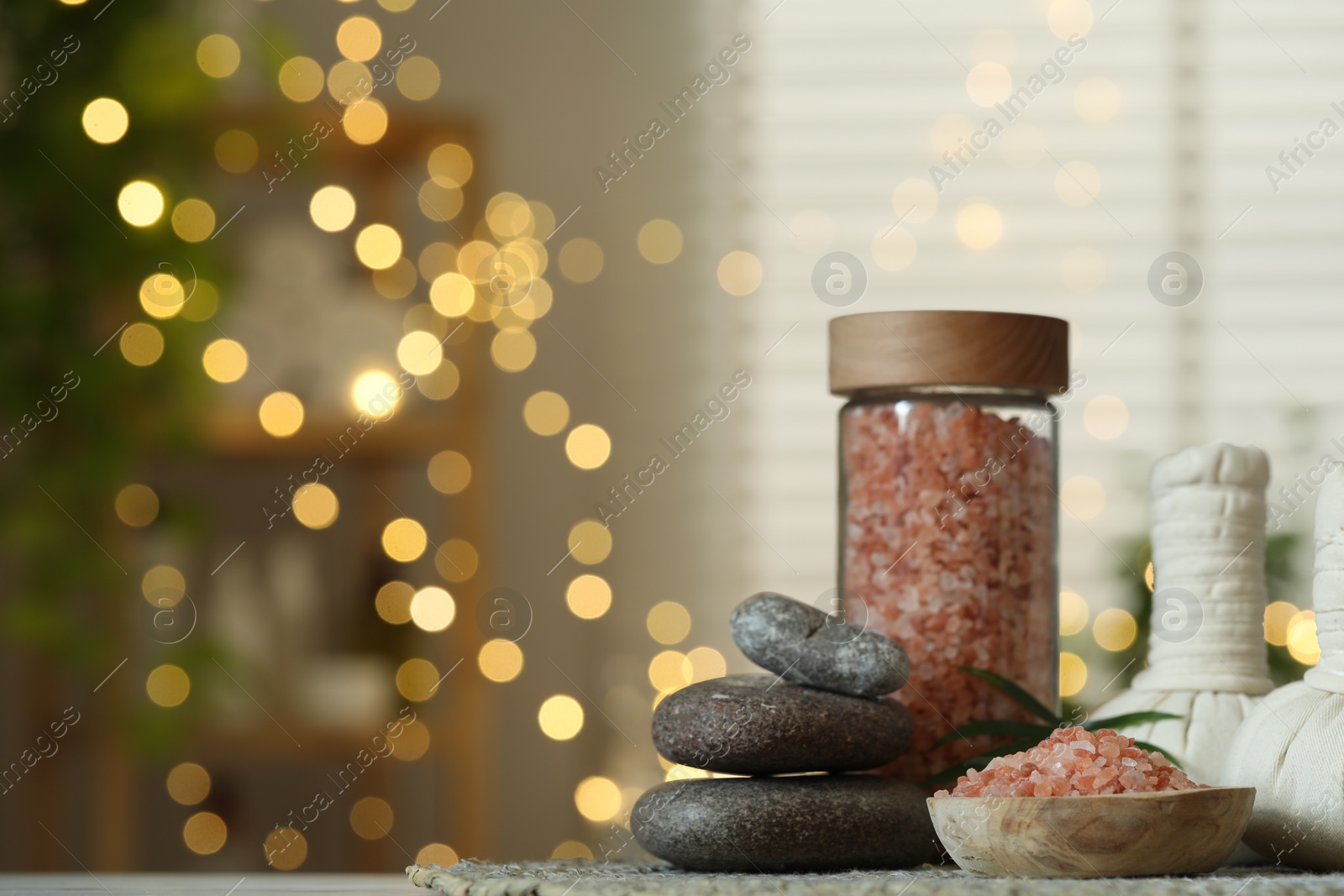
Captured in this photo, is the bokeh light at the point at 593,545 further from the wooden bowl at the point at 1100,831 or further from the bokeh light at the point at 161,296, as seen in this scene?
the wooden bowl at the point at 1100,831

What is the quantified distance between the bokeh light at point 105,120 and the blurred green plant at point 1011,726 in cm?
146

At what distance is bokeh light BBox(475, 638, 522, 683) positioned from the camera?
201cm

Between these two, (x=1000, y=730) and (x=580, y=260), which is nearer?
(x=1000, y=730)

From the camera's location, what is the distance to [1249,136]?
216 centimetres

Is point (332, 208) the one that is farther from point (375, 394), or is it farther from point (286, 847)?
point (286, 847)

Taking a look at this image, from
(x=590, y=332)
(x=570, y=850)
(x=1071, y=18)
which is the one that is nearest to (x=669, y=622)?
(x=570, y=850)

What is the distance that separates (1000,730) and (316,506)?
60.9 inches

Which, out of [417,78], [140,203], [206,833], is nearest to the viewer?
[140,203]

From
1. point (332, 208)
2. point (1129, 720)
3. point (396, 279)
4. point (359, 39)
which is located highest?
point (359, 39)

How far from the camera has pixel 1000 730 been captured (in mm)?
718

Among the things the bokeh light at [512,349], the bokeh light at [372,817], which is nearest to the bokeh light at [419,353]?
the bokeh light at [512,349]

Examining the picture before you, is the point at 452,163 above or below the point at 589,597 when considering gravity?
above

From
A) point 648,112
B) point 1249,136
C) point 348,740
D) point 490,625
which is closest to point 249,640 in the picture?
point 348,740

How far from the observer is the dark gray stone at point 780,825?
64 cm
